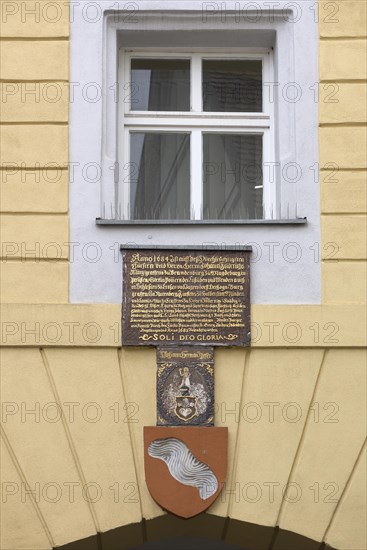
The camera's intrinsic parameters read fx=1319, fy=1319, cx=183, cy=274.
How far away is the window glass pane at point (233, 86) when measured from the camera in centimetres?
978

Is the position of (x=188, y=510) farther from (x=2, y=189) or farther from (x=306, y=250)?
(x=2, y=189)

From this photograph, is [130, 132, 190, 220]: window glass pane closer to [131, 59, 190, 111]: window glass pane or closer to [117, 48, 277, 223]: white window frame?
[117, 48, 277, 223]: white window frame

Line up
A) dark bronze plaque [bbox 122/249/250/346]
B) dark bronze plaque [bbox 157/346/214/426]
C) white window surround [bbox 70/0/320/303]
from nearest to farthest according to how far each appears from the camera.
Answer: dark bronze plaque [bbox 157/346/214/426] < dark bronze plaque [bbox 122/249/250/346] < white window surround [bbox 70/0/320/303]

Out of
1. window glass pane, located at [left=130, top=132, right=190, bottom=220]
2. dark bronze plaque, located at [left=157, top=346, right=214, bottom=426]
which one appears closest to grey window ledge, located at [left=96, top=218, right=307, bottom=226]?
window glass pane, located at [left=130, top=132, right=190, bottom=220]

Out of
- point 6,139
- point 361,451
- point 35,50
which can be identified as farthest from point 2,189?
point 361,451

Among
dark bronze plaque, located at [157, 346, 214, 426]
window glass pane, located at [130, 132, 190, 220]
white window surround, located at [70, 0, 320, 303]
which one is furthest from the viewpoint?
window glass pane, located at [130, 132, 190, 220]

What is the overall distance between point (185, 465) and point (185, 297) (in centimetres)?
114

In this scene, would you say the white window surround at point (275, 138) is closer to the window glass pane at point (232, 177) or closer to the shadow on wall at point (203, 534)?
the window glass pane at point (232, 177)

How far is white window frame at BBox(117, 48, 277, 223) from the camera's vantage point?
9.60m

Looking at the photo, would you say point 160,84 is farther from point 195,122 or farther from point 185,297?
point 185,297

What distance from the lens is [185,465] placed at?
8727 mm

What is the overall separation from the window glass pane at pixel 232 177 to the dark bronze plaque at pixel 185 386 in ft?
3.87

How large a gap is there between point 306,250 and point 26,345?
6.67 ft

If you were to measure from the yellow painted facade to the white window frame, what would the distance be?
510mm
